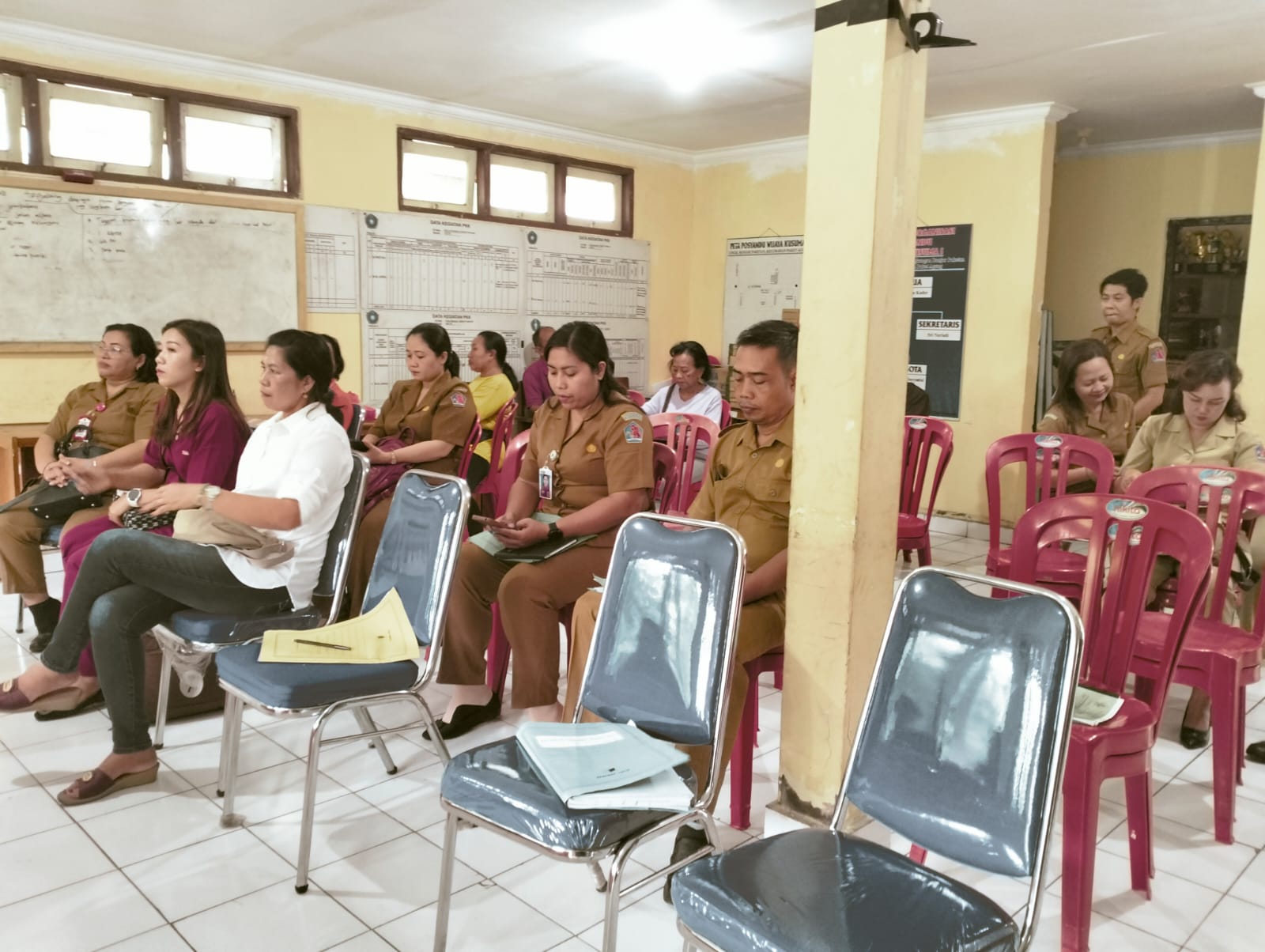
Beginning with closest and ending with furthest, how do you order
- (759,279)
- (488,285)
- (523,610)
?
(523,610), (488,285), (759,279)

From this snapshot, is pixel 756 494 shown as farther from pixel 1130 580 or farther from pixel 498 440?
pixel 498 440

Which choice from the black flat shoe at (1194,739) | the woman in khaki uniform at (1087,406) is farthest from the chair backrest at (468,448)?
the black flat shoe at (1194,739)

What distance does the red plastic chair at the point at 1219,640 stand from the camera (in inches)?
95.1

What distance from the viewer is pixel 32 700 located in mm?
2658

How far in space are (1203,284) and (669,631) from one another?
5945 mm

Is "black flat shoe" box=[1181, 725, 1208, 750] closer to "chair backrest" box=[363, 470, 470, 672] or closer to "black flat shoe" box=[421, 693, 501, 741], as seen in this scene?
"black flat shoe" box=[421, 693, 501, 741]

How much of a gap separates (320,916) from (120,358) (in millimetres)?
2530

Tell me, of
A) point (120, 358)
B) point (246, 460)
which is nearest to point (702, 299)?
point (120, 358)

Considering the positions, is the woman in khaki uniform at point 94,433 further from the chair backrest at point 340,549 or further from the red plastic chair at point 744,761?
the red plastic chair at point 744,761

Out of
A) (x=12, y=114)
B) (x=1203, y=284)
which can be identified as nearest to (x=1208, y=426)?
(x=1203, y=284)

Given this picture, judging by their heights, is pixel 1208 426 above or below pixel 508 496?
above

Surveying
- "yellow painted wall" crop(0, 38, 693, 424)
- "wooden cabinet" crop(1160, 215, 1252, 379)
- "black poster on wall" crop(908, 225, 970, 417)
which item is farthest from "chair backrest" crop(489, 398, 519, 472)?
"wooden cabinet" crop(1160, 215, 1252, 379)

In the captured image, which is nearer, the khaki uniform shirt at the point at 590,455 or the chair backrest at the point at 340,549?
the chair backrest at the point at 340,549

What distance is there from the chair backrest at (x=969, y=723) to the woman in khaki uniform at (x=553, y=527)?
126cm
